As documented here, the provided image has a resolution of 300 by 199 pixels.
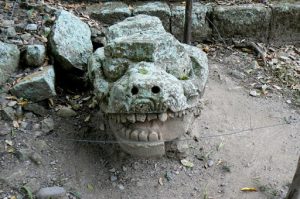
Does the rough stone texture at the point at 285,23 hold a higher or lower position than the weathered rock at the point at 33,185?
higher

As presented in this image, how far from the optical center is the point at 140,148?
3660 mm

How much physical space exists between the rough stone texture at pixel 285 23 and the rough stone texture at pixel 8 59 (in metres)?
3.29

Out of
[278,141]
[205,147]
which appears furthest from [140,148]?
[278,141]

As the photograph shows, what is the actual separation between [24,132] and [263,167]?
212 cm

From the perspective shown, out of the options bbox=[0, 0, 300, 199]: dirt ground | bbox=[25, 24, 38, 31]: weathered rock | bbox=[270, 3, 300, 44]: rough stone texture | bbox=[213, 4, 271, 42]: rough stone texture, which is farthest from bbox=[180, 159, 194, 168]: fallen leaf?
bbox=[270, 3, 300, 44]: rough stone texture

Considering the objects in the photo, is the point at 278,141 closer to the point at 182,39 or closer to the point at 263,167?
the point at 263,167

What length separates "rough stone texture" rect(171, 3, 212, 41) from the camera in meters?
5.91

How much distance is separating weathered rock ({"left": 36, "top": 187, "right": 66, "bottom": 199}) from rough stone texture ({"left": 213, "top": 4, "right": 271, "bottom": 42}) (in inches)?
129

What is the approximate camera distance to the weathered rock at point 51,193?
364 cm

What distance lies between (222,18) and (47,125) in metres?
2.84

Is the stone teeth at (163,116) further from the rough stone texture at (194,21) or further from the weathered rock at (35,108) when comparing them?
the rough stone texture at (194,21)

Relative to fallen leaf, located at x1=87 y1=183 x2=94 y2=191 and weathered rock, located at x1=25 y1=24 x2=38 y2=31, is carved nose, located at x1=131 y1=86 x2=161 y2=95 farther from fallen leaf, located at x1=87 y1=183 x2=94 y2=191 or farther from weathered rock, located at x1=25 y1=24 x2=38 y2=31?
weathered rock, located at x1=25 y1=24 x2=38 y2=31

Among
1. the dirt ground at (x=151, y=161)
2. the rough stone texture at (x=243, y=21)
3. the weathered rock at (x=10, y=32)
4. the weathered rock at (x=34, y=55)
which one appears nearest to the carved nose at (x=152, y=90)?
the dirt ground at (x=151, y=161)

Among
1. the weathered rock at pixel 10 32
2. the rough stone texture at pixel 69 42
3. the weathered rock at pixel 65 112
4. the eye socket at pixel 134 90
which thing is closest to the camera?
the eye socket at pixel 134 90
